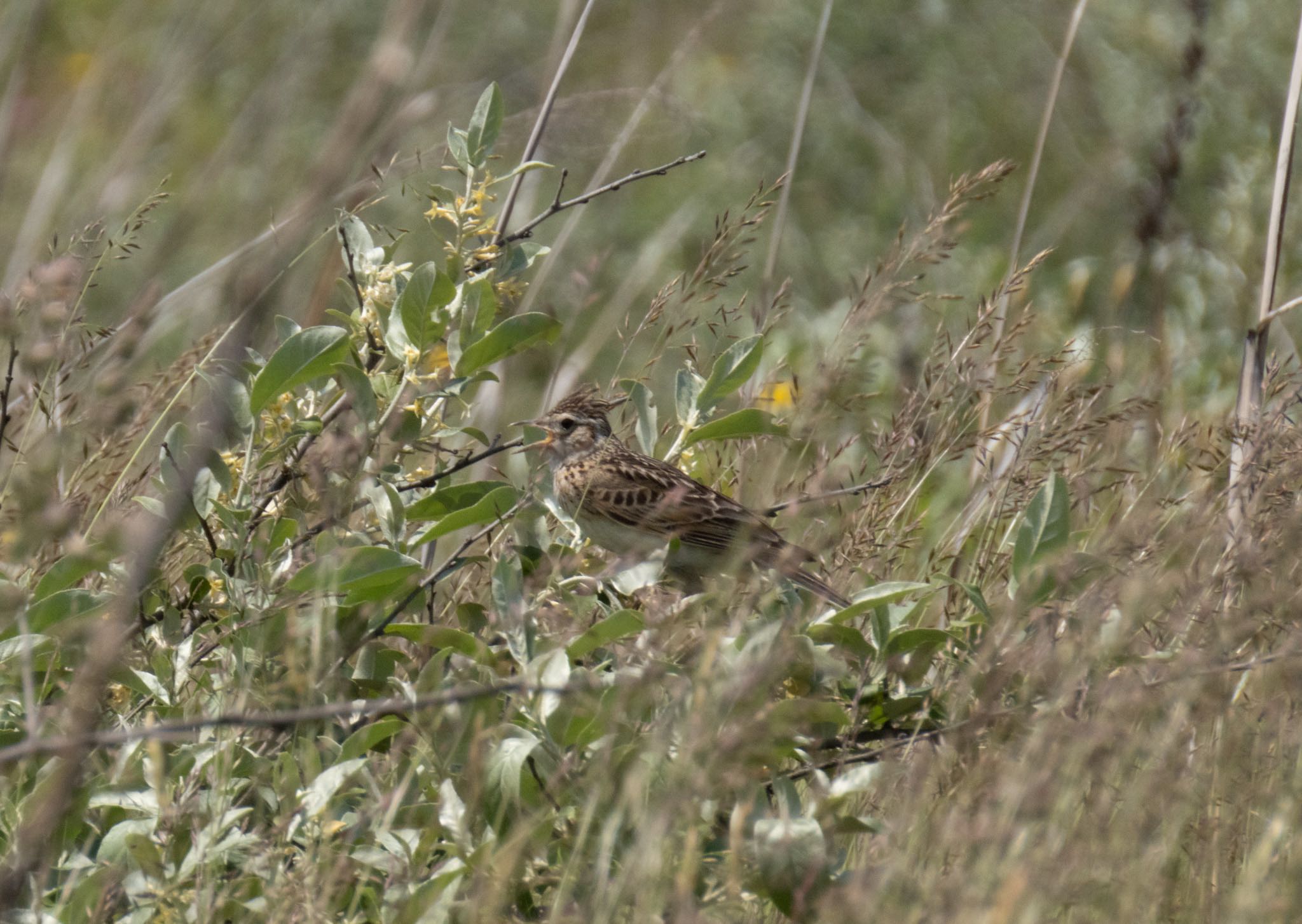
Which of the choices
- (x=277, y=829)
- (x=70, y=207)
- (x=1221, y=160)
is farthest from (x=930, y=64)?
(x=277, y=829)

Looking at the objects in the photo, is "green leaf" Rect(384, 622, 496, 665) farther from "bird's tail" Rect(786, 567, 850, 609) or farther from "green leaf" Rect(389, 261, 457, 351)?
"bird's tail" Rect(786, 567, 850, 609)

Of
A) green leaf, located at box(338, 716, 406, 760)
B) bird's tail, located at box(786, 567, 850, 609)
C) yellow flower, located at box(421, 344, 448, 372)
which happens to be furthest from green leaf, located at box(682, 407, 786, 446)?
green leaf, located at box(338, 716, 406, 760)

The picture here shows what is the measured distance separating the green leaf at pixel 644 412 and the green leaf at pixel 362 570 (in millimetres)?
642

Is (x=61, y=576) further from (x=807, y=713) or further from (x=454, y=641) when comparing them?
(x=807, y=713)

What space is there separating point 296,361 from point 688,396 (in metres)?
0.86

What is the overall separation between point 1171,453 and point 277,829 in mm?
2235

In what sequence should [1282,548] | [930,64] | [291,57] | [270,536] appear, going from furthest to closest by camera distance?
[930,64] < [270,536] < [1282,548] < [291,57]

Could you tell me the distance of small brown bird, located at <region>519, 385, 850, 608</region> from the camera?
3.52 metres

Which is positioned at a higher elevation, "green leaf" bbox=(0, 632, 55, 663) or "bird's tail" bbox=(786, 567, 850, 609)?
"green leaf" bbox=(0, 632, 55, 663)

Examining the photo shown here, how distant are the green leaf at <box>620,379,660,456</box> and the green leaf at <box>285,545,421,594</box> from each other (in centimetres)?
64

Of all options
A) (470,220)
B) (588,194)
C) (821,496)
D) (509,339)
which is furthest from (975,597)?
(470,220)

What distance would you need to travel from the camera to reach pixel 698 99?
369 inches

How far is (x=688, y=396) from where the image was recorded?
298 cm

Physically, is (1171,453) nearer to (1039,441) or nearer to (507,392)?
(1039,441)
